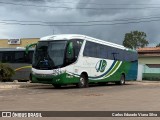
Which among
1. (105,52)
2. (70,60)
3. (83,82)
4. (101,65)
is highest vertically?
(105,52)

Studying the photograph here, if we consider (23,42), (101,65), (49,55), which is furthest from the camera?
(23,42)

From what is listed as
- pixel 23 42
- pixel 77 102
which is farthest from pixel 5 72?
pixel 23 42

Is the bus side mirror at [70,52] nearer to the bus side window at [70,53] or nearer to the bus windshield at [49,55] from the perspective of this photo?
the bus side window at [70,53]

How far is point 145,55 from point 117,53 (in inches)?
1028

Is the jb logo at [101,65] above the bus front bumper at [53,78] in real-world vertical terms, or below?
above

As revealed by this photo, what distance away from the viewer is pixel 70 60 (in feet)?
83.3

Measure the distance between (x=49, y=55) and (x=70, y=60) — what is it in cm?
132

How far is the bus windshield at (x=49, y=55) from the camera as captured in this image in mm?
24844

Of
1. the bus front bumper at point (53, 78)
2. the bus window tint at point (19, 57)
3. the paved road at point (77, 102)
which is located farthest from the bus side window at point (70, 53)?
the bus window tint at point (19, 57)

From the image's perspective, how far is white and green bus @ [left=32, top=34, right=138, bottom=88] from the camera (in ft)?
81.6

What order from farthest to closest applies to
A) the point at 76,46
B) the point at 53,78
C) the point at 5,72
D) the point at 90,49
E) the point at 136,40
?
the point at 136,40 < the point at 5,72 < the point at 90,49 < the point at 76,46 < the point at 53,78

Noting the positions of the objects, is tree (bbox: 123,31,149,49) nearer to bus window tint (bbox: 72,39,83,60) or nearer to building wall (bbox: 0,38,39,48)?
building wall (bbox: 0,38,39,48)

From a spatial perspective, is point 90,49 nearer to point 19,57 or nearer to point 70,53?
point 70,53

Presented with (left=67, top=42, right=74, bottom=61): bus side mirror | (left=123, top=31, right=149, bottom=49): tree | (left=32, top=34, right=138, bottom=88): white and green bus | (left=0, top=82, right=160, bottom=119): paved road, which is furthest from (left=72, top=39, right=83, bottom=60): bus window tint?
(left=123, top=31, right=149, bottom=49): tree
